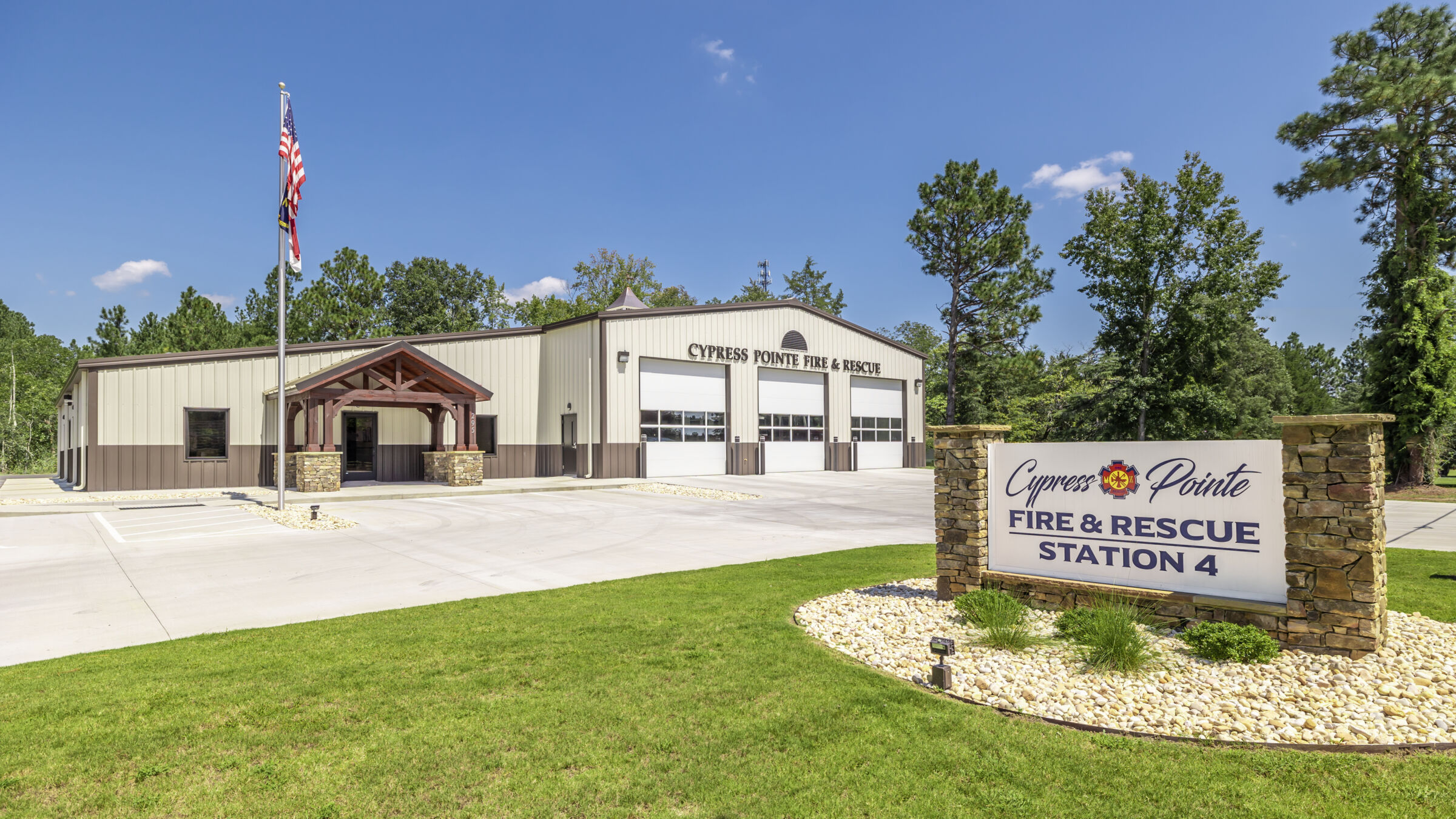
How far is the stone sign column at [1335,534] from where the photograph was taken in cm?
516

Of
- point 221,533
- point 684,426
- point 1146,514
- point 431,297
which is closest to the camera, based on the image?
point 1146,514

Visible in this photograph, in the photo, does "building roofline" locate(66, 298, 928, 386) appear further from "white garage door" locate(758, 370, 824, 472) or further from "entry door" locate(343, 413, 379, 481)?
"white garage door" locate(758, 370, 824, 472)

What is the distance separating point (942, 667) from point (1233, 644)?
7.14 feet

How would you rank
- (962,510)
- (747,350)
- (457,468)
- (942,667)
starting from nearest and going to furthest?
1. (942,667)
2. (962,510)
3. (457,468)
4. (747,350)

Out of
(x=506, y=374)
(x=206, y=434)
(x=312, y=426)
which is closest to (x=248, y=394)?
(x=206, y=434)

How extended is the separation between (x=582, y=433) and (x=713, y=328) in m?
6.44

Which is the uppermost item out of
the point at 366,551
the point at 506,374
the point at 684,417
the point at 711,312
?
the point at 711,312

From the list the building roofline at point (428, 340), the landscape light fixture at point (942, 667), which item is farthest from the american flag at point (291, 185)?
the landscape light fixture at point (942, 667)

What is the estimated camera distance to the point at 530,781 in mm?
3471

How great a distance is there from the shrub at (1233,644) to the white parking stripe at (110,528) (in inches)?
550

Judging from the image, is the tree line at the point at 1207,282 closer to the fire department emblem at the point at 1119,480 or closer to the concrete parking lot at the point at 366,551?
the concrete parking lot at the point at 366,551

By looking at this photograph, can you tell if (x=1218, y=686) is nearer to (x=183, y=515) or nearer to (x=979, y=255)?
(x=183, y=515)

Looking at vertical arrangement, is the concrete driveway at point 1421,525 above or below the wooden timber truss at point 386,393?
below

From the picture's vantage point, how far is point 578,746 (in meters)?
3.84
